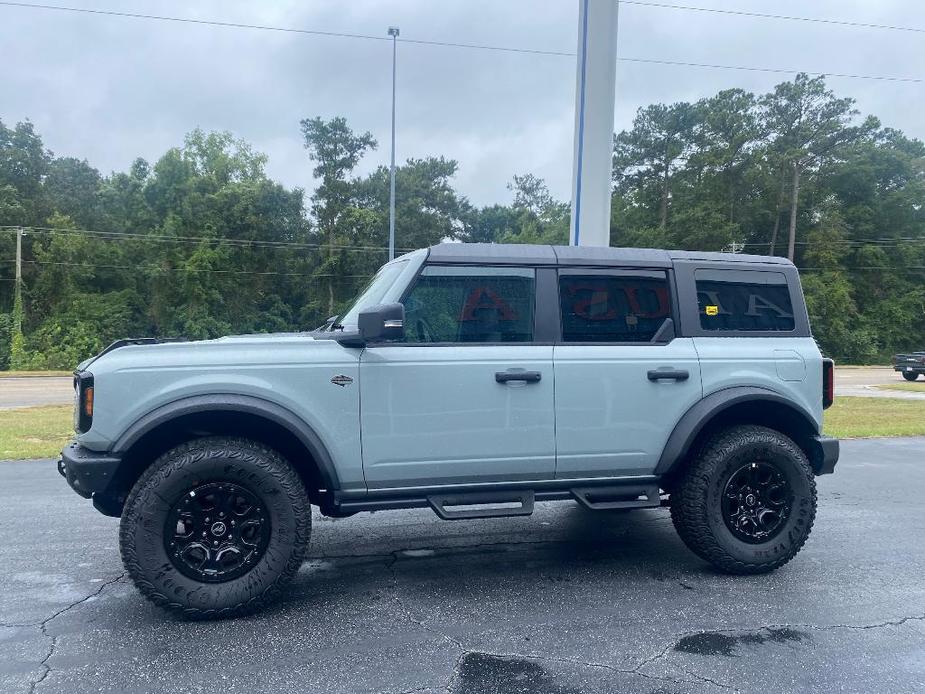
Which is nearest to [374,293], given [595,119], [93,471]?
[93,471]

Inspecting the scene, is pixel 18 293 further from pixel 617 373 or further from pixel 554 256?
pixel 617 373

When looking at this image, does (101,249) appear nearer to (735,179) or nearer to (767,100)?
(735,179)

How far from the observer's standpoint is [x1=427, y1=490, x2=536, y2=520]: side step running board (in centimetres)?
371

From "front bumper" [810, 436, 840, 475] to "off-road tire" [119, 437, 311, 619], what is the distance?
3361 millimetres

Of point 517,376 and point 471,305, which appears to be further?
point 471,305

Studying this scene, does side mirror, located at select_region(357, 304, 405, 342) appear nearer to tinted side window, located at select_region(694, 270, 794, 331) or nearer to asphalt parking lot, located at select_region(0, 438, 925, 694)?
asphalt parking lot, located at select_region(0, 438, 925, 694)

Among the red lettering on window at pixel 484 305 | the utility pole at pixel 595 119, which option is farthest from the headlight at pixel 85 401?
the utility pole at pixel 595 119

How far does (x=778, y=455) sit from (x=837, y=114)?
51.7 meters

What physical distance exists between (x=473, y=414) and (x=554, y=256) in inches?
44.3

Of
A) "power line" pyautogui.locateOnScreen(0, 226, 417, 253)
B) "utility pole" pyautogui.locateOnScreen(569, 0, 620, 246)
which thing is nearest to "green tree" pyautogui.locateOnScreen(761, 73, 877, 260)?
"power line" pyautogui.locateOnScreen(0, 226, 417, 253)

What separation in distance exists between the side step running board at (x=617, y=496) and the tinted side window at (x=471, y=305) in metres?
1.03

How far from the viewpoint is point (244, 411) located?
345 cm

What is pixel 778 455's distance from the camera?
413cm

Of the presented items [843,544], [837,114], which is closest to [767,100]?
[837,114]
